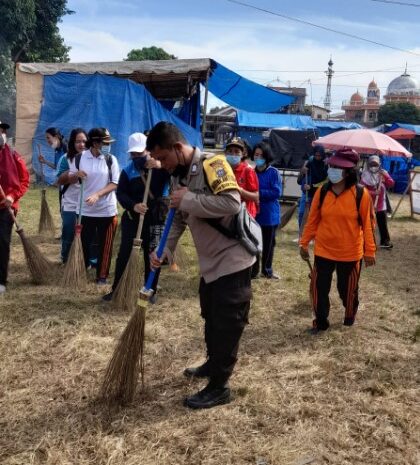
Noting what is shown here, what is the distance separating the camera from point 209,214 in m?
2.54

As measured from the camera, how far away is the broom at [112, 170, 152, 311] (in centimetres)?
433

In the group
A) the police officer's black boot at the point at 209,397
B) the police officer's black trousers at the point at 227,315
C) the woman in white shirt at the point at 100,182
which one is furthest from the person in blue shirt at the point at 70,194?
the police officer's black boot at the point at 209,397

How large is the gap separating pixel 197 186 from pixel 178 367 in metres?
1.55

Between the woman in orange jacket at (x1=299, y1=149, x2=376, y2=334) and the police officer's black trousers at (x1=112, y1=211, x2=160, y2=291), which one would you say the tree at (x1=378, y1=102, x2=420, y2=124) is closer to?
the woman in orange jacket at (x1=299, y1=149, x2=376, y2=334)

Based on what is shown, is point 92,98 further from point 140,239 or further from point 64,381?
point 64,381

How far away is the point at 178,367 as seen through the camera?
354 centimetres

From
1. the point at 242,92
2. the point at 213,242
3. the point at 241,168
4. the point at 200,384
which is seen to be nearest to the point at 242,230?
the point at 213,242

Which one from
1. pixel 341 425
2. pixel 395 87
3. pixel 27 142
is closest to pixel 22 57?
pixel 27 142

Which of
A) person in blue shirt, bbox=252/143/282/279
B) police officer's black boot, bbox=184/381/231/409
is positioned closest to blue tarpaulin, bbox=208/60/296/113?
person in blue shirt, bbox=252/143/282/279

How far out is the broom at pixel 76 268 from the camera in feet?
16.4

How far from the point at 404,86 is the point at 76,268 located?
84.8m

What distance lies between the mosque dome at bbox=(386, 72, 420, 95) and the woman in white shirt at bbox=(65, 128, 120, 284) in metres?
81.7

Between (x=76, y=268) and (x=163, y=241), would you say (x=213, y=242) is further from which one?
(x=76, y=268)

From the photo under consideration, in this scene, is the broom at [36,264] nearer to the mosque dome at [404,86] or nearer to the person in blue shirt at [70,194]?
the person in blue shirt at [70,194]
